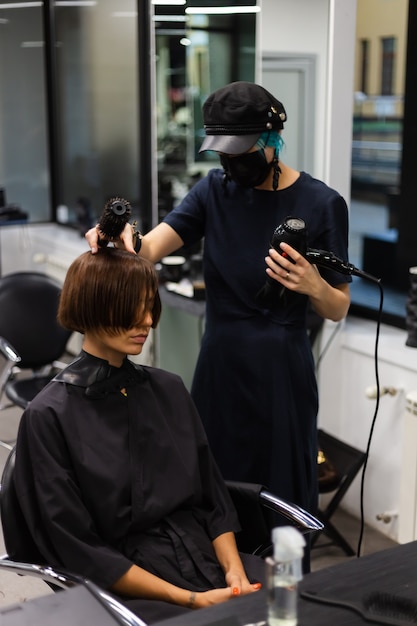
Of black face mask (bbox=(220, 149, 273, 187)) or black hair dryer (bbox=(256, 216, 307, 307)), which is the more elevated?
black face mask (bbox=(220, 149, 273, 187))

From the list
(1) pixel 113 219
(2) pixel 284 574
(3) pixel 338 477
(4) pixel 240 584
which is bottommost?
(3) pixel 338 477

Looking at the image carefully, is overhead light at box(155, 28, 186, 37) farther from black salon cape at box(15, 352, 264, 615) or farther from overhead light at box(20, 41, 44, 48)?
black salon cape at box(15, 352, 264, 615)

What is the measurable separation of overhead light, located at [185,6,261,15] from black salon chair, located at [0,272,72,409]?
53.0 inches

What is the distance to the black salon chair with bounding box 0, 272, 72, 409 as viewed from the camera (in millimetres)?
3434

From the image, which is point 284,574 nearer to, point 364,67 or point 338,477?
point 338,477

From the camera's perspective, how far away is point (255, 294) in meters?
1.98

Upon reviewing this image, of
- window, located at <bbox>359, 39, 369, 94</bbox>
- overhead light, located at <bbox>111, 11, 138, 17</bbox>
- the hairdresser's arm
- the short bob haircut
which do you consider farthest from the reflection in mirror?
window, located at <bbox>359, 39, 369, 94</bbox>

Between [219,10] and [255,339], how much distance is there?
6.52 ft

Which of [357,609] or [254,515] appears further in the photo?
[254,515]

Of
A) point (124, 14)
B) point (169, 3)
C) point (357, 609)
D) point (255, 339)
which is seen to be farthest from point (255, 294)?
point (124, 14)

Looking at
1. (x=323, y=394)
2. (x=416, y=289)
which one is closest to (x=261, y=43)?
(x=416, y=289)

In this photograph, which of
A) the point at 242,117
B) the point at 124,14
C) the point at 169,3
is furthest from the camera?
the point at 124,14

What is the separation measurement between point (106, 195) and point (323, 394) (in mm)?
2497

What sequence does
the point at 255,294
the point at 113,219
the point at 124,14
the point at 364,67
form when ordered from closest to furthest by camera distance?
the point at 113,219 → the point at 255,294 → the point at 124,14 → the point at 364,67
